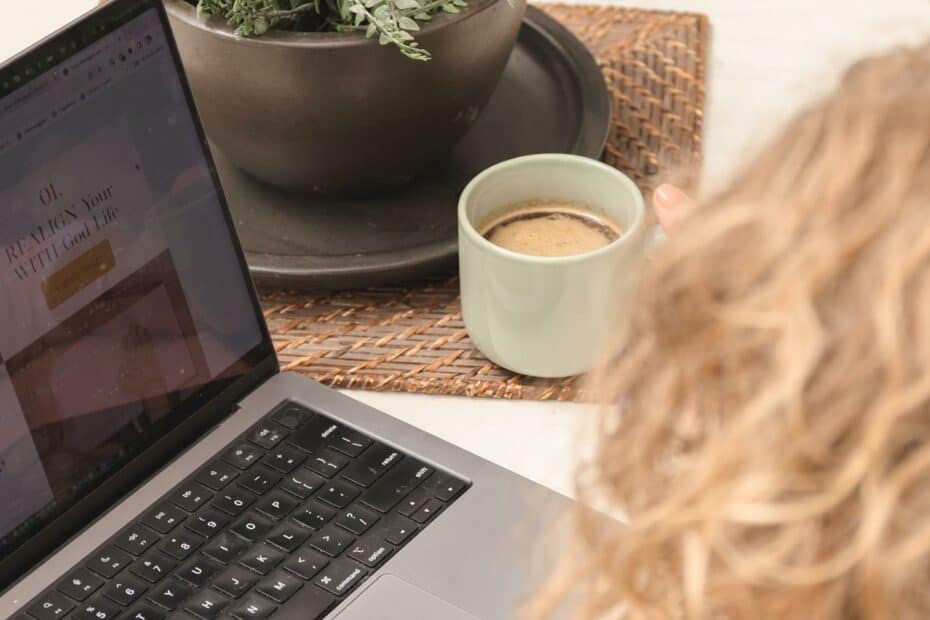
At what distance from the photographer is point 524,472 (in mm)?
599

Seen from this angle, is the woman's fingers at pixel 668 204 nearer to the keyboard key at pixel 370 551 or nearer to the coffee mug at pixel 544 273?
the coffee mug at pixel 544 273

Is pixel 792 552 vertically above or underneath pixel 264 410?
above

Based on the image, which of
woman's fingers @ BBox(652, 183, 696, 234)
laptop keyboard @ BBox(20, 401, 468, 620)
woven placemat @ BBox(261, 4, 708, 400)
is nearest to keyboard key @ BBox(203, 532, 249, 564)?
laptop keyboard @ BBox(20, 401, 468, 620)

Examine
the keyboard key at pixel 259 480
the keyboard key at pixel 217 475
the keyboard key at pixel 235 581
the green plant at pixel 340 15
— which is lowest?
the keyboard key at pixel 235 581

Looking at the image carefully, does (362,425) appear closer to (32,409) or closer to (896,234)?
(32,409)

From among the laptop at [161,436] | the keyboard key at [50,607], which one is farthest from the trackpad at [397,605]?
the keyboard key at [50,607]

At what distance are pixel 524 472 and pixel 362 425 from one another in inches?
3.1

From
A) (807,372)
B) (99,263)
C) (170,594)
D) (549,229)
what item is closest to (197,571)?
(170,594)


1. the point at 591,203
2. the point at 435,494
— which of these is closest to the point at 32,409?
the point at 435,494

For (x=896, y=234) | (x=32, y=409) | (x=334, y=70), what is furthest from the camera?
(x=334, y=70)

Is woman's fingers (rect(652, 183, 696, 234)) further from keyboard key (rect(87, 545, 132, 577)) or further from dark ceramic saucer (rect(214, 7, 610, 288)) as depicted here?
keyboard key (rect(87, 545, 132, 577))

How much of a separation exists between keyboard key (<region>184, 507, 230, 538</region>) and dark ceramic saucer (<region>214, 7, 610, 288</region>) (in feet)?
0.49

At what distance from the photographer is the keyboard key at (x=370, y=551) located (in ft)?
1.73

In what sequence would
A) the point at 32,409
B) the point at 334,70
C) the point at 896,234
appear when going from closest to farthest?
1. the point at 896,234
2. the point at 32,409
3. the point at 334,70
